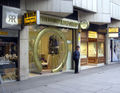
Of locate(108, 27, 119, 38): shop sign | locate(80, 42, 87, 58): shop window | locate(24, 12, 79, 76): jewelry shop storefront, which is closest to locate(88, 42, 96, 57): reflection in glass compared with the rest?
locate(80, 42, 87, 58): shop window

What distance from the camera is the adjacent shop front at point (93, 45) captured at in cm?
1584

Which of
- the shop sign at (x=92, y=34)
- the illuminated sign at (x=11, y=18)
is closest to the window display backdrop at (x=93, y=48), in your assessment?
the shop sign at (x=92, y=34)

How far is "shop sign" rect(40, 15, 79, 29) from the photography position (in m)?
11.3

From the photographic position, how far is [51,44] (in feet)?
41.9

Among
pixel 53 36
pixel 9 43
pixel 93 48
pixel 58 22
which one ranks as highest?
pixel 58 22

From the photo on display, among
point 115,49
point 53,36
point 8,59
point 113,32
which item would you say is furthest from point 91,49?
point 8,59

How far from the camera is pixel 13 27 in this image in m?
9.49

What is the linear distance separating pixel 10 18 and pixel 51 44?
4.09 metres

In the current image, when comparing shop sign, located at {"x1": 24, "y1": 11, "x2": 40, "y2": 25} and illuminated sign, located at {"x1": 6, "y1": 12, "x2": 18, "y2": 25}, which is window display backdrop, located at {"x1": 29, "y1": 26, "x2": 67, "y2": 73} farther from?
illuminated sign, located at {"x1": 6, "y1": 12, "x2": 18, "y2": 25}

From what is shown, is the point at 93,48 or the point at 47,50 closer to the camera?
the point at 47,50

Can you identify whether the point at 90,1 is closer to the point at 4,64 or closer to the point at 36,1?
the point at 36,1

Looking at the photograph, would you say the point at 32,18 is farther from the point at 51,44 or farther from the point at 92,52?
the point at 92,52

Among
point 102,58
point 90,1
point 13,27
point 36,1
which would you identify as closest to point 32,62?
point 13,27

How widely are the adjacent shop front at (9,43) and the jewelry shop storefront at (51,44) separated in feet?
5.26
